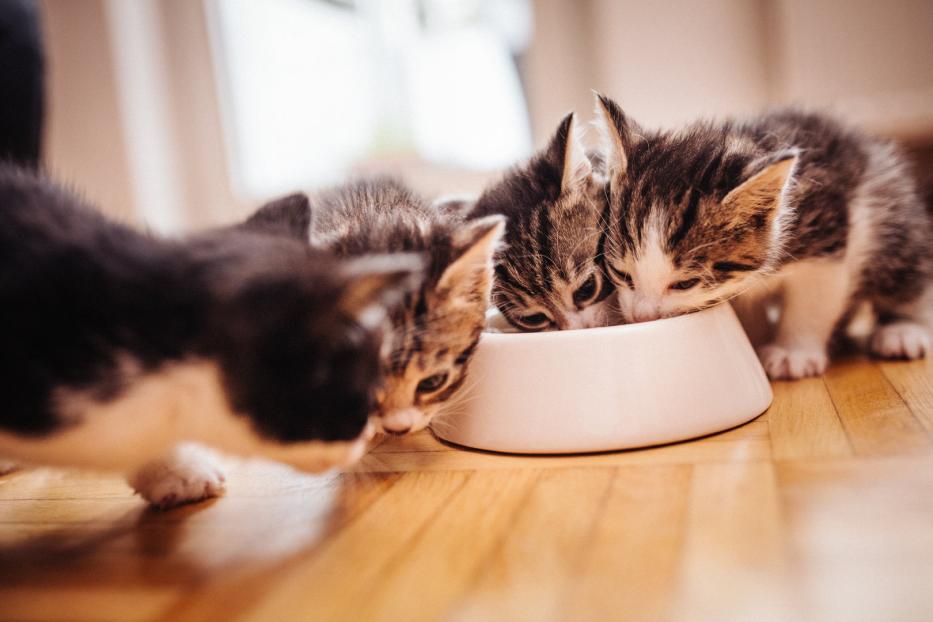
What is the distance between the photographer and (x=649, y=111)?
112 inches

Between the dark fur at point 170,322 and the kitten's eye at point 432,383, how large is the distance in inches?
11.4

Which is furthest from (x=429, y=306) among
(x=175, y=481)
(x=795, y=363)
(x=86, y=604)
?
(x=795, y=363)

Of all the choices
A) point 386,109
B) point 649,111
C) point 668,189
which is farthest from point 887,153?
Result: point 386,109

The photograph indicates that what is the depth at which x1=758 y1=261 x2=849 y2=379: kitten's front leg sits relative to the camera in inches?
58.2

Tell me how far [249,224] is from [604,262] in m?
0.66

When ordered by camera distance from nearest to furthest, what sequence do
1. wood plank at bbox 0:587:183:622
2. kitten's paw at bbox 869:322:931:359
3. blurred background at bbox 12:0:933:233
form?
wood plank at bbox 0:587:183:622 < kitten's paw at bbox 869:322:931:359 < blurred background at bbox 12:0:933:233

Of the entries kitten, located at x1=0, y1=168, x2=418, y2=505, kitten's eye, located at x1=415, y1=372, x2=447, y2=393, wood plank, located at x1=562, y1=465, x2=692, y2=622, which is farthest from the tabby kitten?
wood plank, located at x1=562, y1=465, x2=692, y2=622

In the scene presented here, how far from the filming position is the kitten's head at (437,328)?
107 centimetres

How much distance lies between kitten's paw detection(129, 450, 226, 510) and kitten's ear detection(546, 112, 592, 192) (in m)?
0.79

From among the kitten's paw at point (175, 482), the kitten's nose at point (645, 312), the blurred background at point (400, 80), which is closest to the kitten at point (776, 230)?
the kitten's nose at point (645, 312)

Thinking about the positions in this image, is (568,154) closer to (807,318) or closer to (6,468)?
(807,318)

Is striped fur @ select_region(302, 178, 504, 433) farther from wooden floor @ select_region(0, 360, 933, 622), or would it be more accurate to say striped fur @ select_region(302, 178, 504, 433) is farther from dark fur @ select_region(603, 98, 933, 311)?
dark fur @ select_region(603, 98, 933, 311)

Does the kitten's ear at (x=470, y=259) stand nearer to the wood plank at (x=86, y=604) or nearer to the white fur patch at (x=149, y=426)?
the white fur patch at (x=149, y=426)

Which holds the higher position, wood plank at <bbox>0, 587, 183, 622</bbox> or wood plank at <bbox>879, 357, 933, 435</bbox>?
wood plank at <bbox>0, 587, 183, 622</bbox>
